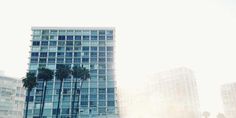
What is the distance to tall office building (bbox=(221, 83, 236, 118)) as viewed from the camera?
598ft

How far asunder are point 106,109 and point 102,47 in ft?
96.3

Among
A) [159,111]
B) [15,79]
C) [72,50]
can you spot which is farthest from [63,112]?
[159,111]

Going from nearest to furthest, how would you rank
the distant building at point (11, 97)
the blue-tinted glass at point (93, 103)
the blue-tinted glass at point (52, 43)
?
1. the blue-tinted glass at point (93, 103)
2. the blue-tinted glass at point (52, 43)
3. the distant building at point (11, 97)

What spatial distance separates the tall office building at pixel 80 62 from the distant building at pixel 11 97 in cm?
4781

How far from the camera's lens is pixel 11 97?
145625 millimetres

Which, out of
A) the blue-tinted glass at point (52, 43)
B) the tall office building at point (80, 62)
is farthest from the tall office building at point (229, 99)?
the blue-tinted glass at point (52, 43)

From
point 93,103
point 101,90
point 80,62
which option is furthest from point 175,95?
point 80,62

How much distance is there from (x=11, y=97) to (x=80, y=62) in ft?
207

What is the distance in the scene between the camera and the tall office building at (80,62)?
9994cm

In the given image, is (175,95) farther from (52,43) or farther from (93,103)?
(52,43)

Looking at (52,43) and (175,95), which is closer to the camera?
(52,43)

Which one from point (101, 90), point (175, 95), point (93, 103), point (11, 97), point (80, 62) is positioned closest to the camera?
point (93, 103)

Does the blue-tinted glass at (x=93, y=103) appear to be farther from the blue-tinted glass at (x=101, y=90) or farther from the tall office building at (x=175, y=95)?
the tall office building at (x=175, y=95)

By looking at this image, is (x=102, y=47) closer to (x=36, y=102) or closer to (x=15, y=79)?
(x=36, y=102)
